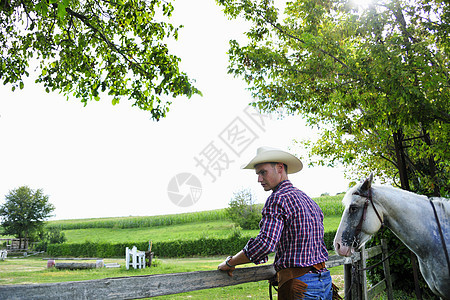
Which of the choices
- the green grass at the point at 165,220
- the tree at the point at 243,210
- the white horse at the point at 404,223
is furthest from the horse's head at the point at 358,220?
the green grass at the point at 165,220

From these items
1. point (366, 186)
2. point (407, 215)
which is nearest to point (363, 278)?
point (407, 215)

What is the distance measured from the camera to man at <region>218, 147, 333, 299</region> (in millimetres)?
2221

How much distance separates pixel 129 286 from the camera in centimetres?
208

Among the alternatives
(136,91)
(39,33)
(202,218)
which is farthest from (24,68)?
(202,218)

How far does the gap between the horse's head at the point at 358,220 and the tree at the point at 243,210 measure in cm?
3626

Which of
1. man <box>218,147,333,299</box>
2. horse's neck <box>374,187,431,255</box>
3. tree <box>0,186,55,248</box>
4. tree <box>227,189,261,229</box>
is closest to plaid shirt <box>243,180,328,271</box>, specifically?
man <box>218,147,333,299</box>

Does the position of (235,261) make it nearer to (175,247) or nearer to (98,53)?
(98,53)

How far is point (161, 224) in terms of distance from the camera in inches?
2393

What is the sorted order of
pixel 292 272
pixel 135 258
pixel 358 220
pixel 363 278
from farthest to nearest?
1. pixel 135 258
2. pixel 363 278
3. pixel 358 220
4. pixel 292 272

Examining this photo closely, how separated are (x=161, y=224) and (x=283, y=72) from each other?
2216 inches

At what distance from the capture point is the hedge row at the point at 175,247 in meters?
27.3

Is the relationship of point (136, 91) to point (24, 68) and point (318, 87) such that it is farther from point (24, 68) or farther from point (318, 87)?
point (318, 87)

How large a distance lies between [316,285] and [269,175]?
0.91m

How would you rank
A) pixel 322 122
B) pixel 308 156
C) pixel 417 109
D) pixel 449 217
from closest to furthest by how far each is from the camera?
pixel 449 217 < pixel 417 109 < pixel 322 122 < pixel 308 156
